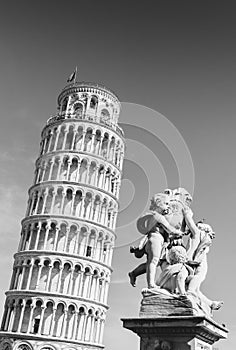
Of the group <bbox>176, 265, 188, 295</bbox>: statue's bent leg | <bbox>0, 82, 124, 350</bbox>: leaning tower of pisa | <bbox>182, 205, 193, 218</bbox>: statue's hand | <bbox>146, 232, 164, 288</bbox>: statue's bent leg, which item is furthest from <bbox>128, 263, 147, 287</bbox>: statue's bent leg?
<bbox>0, 82, 124, 350</bbox>: leaning tower of pisa

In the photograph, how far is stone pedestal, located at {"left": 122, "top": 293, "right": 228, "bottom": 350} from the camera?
18.7ft

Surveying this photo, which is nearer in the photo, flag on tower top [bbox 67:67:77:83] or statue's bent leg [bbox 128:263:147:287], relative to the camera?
statue's bent leg [bbox 128:263:147:287]

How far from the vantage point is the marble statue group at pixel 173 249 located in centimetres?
625

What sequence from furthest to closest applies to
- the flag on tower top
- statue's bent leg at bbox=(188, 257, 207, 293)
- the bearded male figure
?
the flag on tower top, the bearded male figure, statue's bent leg at bbox=(188, 257, 207, 293)

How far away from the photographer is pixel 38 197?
5959 centimetres

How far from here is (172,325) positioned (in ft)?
18.9

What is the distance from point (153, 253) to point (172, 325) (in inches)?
43.4

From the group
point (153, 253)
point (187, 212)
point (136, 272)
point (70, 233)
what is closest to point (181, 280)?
point (153, 253)

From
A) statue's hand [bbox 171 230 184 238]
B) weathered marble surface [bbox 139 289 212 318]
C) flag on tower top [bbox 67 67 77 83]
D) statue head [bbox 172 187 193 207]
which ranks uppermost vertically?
flag on tower top [bbox 67 67 77 83]

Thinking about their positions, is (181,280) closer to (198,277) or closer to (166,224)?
(198,277)

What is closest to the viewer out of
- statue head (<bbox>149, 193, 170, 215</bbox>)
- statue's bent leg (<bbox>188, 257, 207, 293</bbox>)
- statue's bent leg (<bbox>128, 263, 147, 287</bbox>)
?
statue's bent leg (<bbox>188, 257, 207, 293</bbox>)

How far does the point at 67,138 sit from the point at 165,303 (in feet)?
191

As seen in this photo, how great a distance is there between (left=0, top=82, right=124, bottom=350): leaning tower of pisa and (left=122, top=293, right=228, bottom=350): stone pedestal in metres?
48.5

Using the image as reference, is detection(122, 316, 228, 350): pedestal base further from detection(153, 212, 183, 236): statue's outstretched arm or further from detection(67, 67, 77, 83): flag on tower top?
detection(67, 67, 77, 83): flag on tower top
